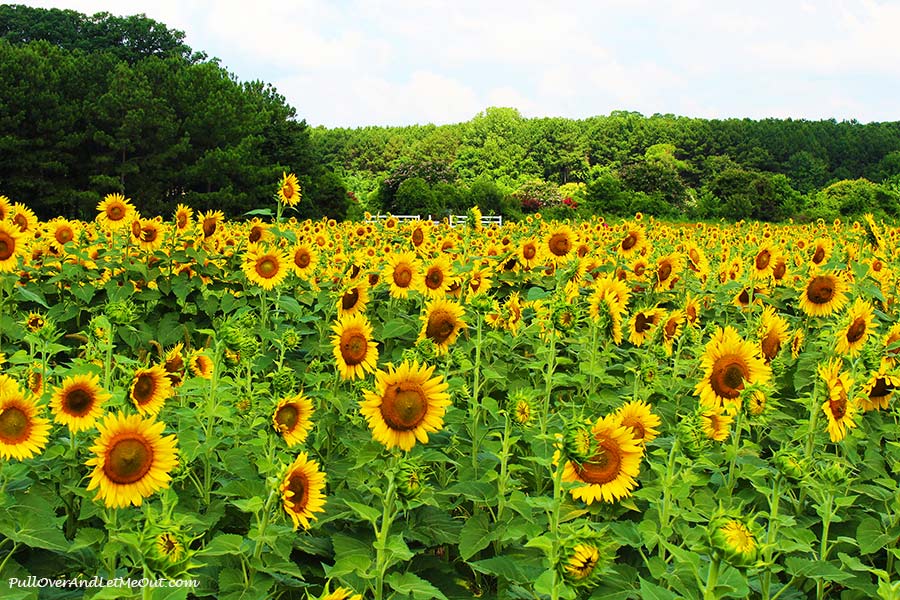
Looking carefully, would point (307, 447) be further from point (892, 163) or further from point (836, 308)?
point (892, 163)

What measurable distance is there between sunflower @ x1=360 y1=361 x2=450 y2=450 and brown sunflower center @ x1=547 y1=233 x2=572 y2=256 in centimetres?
344

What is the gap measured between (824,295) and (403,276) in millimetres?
2518

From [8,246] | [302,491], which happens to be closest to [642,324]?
[302,491]

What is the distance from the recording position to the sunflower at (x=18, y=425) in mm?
1969

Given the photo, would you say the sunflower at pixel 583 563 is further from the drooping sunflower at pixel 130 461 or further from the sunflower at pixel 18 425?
the sunflower at pixel 18 425

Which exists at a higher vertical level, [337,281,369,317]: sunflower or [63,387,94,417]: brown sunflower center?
Result: [337,281,369,317]: sunflower

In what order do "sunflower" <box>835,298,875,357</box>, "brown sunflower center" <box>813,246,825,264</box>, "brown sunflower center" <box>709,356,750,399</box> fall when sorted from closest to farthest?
"brown sunflower center" <box>709,356,750,399</box>, "sunflower" <box>835,298,875,357</box>, "brown sunflower center" <box>813,246,825,264</box>

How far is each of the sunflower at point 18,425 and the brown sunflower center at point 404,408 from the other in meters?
0.95

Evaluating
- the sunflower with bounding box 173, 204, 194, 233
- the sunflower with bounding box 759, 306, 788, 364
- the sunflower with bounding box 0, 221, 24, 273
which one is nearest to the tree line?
the sunflower with bounding box 173, 204, 194, 233

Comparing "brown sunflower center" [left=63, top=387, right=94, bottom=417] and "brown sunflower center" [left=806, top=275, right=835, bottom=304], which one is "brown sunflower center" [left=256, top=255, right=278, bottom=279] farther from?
"brown sunflower center" [left=806, top=275, right=835, bottom=304]

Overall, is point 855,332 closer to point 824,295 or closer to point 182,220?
point 824,295

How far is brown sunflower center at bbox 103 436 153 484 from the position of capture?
6.13 ft

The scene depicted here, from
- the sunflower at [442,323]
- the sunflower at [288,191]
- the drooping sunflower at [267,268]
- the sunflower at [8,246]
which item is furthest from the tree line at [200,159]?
the sunflower at [442,323]

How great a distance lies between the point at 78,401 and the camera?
2248mm
